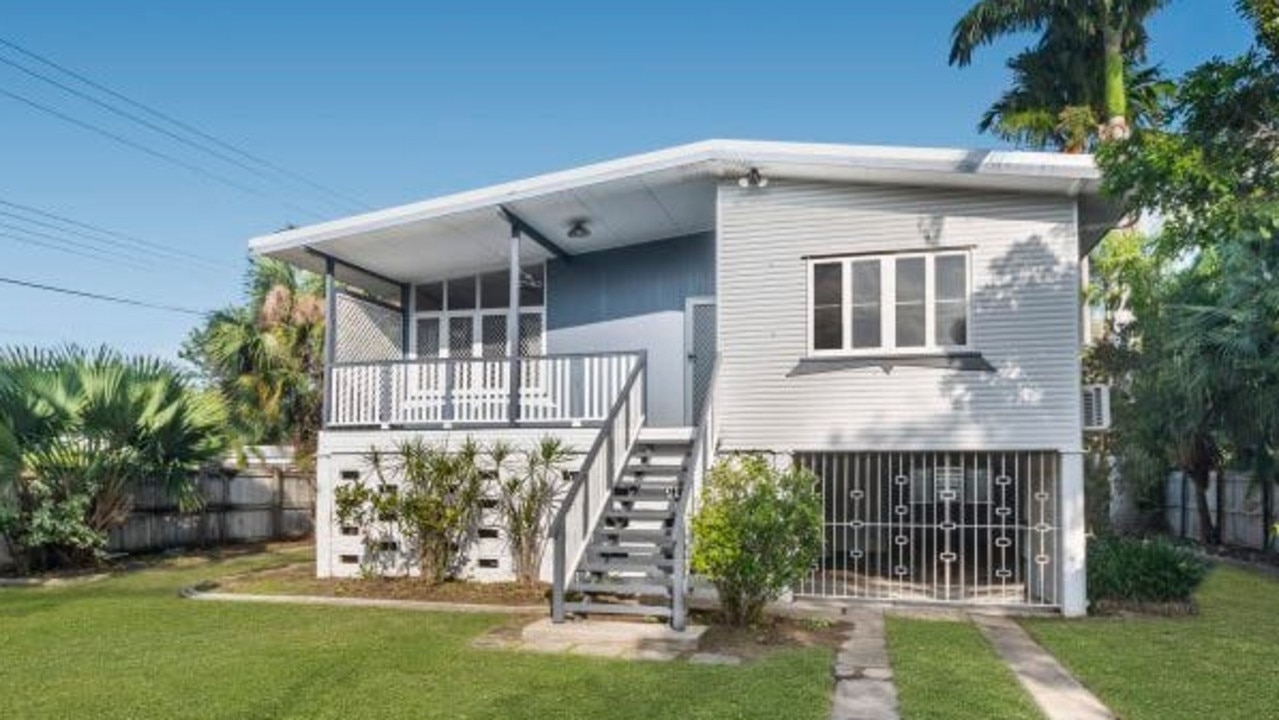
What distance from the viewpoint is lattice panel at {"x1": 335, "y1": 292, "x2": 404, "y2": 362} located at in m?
14.2

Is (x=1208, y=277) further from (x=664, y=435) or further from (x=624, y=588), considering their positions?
(x=624, y=588)

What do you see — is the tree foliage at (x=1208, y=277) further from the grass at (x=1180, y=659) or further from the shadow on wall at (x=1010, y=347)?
the grass at (x=1180, y=659)

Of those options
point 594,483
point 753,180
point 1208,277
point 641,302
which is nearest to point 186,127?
point 641,302

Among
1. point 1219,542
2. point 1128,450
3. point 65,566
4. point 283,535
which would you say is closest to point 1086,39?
point 1128,450

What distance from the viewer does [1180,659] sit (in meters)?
8.09

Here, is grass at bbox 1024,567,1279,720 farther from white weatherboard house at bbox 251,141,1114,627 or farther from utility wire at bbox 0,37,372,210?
utility wire at bbox 0,37,372,210

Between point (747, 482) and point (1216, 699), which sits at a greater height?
point (747, 482)

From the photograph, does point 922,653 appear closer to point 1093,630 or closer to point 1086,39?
point 1093,630

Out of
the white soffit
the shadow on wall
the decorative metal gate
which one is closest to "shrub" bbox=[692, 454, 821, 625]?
the decorative metal gate

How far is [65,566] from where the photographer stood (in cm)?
1359

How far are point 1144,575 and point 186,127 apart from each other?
26226 mm

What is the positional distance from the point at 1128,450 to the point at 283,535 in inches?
670

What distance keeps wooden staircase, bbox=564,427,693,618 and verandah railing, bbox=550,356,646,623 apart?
15cm

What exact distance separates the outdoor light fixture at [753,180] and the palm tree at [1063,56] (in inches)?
471
